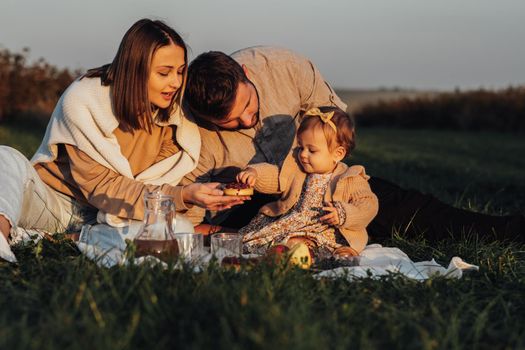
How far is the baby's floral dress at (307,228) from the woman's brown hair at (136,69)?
1.04 metres

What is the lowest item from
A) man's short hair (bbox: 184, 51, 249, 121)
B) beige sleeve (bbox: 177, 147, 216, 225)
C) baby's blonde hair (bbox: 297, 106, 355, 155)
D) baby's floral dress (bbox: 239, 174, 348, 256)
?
baby's floral dress (bbox: 239, 174, 348, 256)

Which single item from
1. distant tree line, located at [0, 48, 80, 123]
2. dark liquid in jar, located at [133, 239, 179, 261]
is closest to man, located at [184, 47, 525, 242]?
dark liquid in jar, located at [133, 239, 179, 261]

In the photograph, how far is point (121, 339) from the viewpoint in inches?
111

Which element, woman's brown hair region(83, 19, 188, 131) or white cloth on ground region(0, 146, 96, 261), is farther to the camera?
woman's brown hair region(83, 19, 188, 131)

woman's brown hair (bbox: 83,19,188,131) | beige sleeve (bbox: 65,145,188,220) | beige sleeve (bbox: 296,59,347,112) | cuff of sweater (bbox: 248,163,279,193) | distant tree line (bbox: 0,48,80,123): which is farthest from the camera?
distant tree line (bbox: 0,48,80,123)

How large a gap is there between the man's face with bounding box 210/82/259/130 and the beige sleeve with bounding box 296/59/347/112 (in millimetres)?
697

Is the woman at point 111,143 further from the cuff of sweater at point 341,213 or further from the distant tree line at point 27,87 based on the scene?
the distant tree line at point 27,87

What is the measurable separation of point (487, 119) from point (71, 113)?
950 inches

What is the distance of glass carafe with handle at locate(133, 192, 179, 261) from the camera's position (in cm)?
410

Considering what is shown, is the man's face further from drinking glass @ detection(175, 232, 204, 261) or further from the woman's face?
drinking glass @ detection(175, 232, 204, 261)

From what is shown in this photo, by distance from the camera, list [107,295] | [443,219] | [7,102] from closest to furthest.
→ [107,295], [443,219], [7,102]

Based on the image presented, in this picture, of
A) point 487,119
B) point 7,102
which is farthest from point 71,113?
point 487,119

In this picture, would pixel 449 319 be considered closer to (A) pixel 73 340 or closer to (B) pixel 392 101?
(A) pixel 73 340

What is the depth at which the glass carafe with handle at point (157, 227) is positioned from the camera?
4103mm
